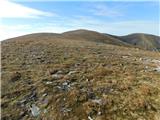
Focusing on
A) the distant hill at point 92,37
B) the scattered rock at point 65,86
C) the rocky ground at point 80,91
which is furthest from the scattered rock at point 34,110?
the distant hill at point 92,37

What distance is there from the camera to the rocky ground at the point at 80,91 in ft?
43.8

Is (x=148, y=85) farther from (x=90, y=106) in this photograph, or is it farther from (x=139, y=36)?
(x=139, y=36)

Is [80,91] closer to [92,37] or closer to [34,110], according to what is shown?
[34,110]

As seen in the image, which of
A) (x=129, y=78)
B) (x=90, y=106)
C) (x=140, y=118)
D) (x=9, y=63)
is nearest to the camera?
(x=140, y=118)

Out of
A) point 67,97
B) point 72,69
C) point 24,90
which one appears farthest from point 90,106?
point 72,69

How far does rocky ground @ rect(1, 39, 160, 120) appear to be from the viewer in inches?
526

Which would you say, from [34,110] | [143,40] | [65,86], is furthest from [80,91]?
[143,40]

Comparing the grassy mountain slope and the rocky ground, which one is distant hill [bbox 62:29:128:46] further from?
the grassy mountain slope

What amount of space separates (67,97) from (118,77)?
5016 mm

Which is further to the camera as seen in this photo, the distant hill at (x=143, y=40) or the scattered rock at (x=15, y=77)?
the distant hill at (x=143, y=40)

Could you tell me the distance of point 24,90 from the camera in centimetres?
1680

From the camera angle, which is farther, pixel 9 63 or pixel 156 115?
pixel 9 63

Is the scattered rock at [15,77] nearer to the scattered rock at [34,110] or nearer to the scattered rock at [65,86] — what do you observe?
the scattered rock at [65,86]

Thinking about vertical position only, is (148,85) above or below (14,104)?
above
